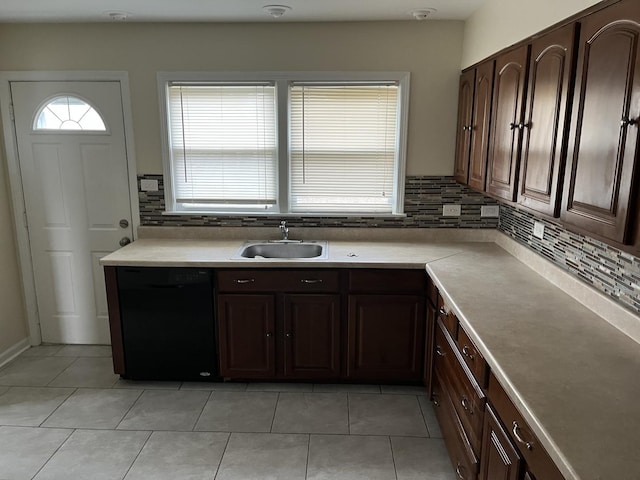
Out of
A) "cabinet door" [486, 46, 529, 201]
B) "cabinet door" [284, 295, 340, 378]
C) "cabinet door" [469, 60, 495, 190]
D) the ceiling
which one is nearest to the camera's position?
"cabinet door" [486, 46, 529, 201]

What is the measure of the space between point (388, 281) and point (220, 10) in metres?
1.97

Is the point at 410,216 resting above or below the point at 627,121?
below

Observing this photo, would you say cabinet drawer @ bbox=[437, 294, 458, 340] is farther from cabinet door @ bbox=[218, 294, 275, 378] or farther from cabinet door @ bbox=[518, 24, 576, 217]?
cabinet door @ bbox=[218, 294, 275, 378]

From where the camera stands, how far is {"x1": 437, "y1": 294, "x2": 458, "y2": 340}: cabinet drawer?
7.41 feet

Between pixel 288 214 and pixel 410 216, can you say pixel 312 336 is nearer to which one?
pixel 288 214

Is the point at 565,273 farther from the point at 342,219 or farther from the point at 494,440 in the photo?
the point at 342,219

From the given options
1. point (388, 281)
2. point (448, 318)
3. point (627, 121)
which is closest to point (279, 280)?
point (388, 281)

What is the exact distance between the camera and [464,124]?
10.2ft

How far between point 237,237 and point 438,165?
156 cm

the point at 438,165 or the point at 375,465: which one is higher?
the point at 438,165

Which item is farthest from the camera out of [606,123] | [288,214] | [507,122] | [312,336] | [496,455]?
[288,214]

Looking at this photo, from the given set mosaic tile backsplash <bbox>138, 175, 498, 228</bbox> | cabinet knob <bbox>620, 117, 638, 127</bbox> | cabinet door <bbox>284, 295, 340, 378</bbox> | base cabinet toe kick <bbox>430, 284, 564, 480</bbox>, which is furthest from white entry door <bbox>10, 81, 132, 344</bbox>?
cabinet knob <bbox>620, 117, 638, 127</bbox>

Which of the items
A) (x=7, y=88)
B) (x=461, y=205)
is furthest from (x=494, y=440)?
(x=7, y=88)

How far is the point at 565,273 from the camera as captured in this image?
233 centimetres
